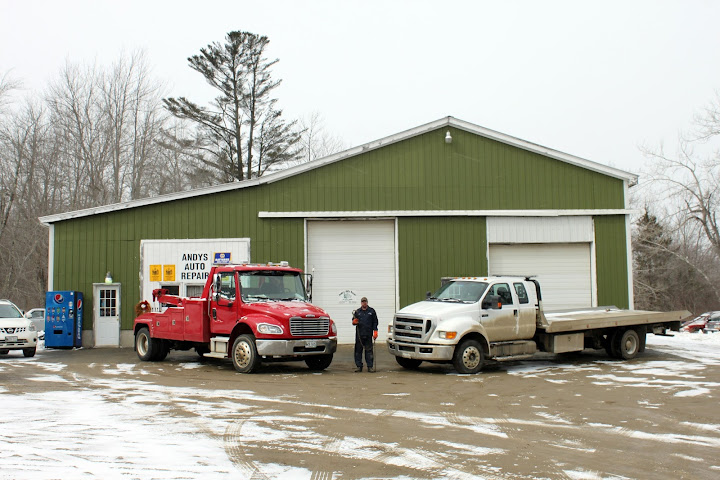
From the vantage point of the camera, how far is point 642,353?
18328 mm

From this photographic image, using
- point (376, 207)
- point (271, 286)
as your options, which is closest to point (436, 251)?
point (376, 207)

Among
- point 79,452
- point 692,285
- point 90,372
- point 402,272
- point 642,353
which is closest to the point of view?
point 79,452

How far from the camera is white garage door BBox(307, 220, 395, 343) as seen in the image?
22.2 m

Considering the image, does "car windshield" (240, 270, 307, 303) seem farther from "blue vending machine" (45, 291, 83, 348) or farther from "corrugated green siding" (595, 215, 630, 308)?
"corrugated green siding" (595, 215, 630, 308)

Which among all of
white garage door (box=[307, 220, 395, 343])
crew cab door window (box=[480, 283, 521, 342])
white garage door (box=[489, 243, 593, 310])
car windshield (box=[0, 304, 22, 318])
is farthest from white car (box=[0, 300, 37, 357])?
white garage door (box=[489, 243, 593, 310])

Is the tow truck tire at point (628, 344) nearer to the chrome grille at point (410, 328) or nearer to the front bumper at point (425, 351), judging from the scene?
the front bumper at point (425, 351)

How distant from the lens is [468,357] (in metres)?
15.0

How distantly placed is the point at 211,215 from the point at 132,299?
3.60 meters

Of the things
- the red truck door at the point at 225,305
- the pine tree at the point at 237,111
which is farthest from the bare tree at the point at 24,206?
the red truck door at the point at 225,305

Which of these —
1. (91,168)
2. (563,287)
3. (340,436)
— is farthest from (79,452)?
(91,168)

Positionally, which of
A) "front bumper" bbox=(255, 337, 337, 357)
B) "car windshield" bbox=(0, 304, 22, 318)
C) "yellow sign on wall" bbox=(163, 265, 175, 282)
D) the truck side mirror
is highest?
"yellow sign on wall" bbox=(163, 265, 175, 282)

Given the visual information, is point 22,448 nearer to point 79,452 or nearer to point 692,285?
point 79,452

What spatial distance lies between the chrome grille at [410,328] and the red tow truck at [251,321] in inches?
55.4

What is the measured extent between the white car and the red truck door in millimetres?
6192
